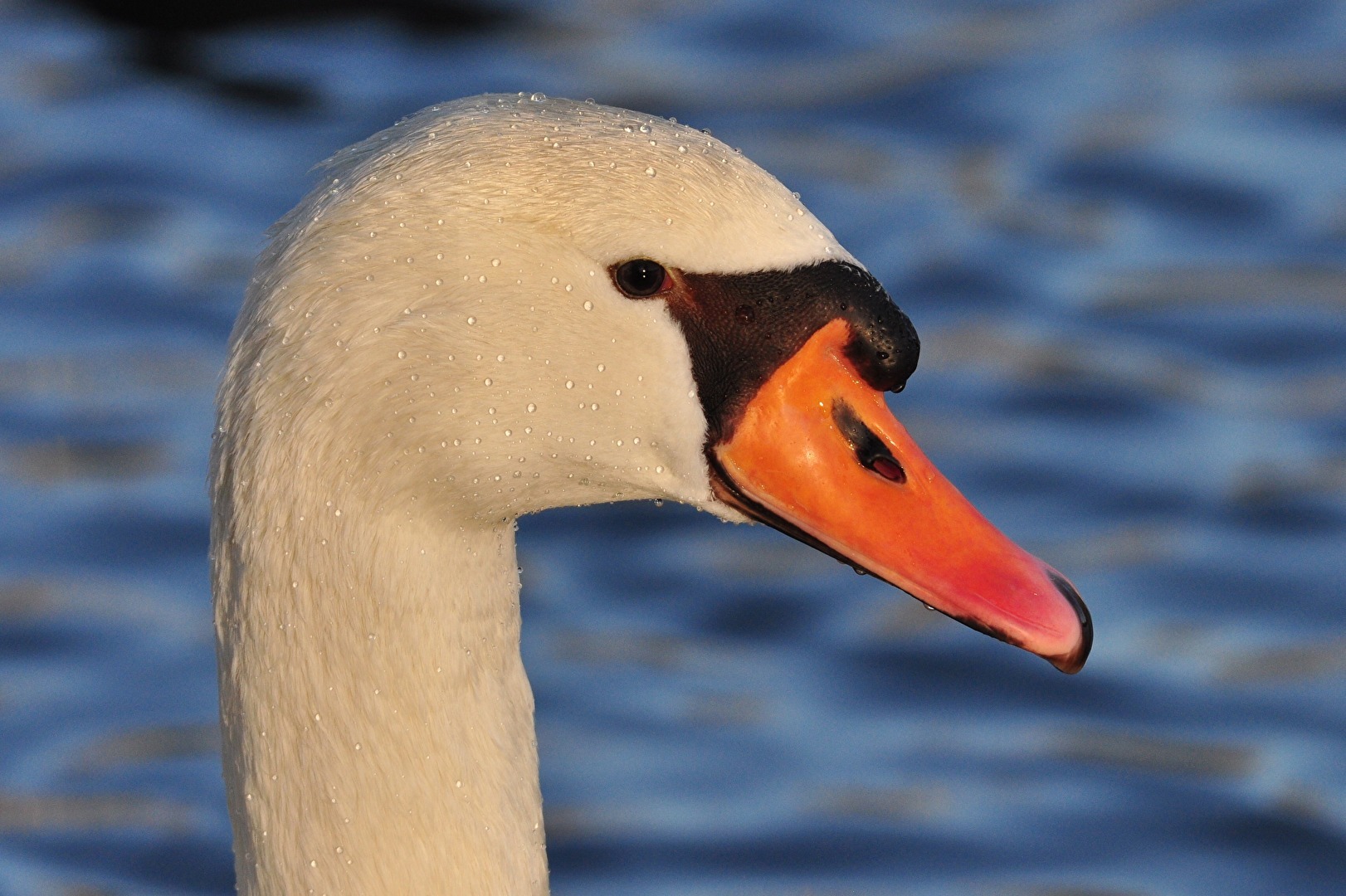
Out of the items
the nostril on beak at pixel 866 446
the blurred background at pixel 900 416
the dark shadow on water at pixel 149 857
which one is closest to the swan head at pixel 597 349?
the nostril on beak at pixel 866 446

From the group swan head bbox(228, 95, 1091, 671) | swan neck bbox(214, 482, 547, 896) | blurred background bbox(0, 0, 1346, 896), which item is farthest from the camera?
blurred background bbox(0, 0, 1346, 896)

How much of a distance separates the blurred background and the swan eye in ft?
9.33

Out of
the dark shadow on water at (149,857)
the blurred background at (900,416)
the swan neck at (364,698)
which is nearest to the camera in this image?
the swan neck at (364,698)

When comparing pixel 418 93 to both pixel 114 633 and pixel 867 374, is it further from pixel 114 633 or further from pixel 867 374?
pixel 867 374

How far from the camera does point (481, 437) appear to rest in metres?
3.50

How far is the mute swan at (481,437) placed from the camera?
339 cm

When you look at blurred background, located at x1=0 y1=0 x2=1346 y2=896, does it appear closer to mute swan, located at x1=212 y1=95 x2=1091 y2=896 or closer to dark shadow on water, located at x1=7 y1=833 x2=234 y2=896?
dark shadow on water, located at x1=7 y1=833 x2=234 y2=896

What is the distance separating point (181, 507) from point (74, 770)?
120 cm

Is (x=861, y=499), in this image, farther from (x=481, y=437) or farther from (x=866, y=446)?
(x=481, y=437)

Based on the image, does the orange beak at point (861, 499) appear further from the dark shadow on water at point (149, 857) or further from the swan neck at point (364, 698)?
the dark shadow on water at point (149, 857)

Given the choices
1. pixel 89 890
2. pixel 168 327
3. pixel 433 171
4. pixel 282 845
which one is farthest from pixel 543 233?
pixel 168 327

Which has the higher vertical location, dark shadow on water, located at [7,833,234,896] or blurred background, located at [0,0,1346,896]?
blurred background, located at [0,0,1346,896]

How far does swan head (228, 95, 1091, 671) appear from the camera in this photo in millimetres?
3387

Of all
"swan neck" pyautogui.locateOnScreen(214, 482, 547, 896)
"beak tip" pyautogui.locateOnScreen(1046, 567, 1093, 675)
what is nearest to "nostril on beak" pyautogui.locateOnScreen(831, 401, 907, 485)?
"beak tip" pyautogui.locateOnScreen(1046, 567, 1093, 675)
